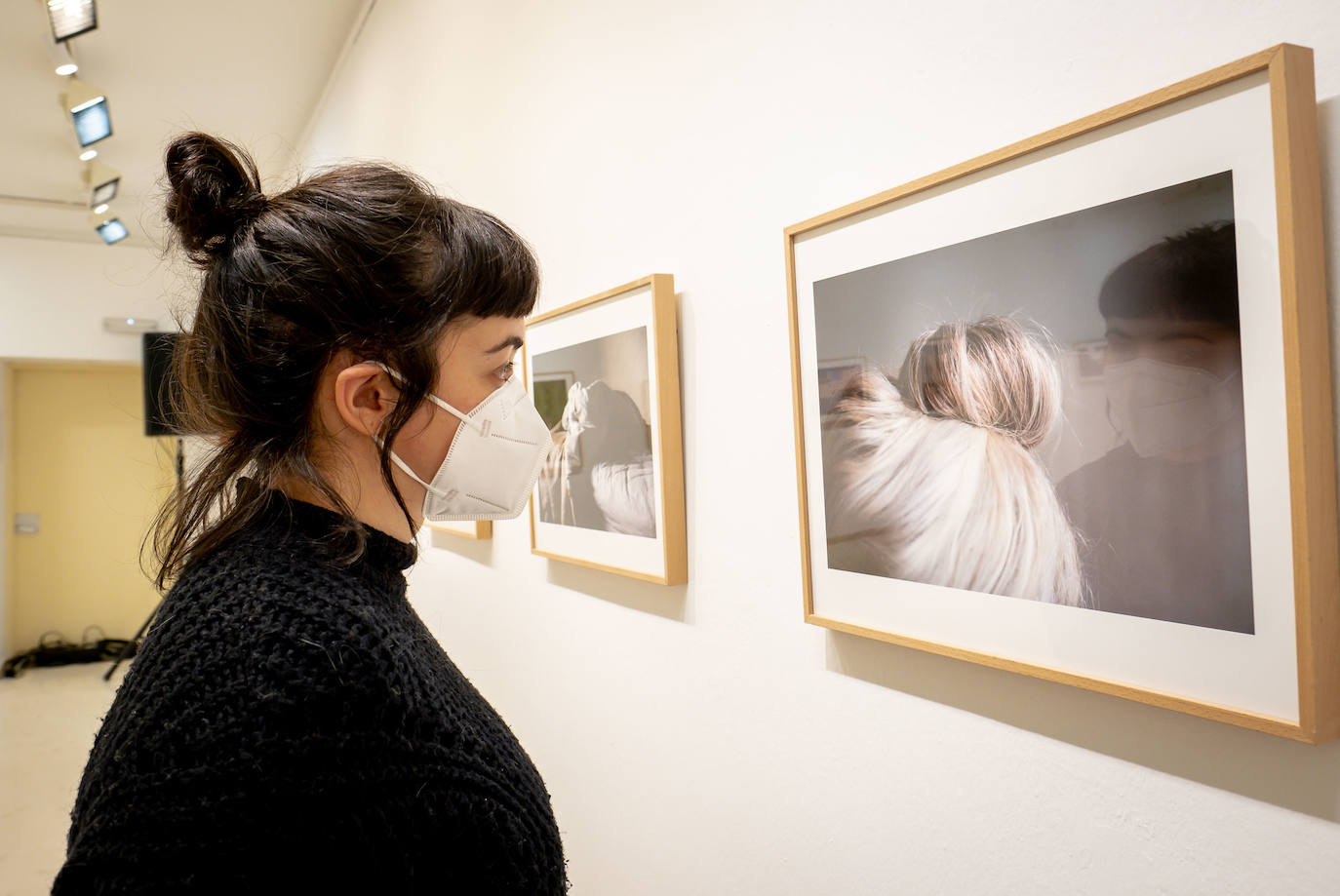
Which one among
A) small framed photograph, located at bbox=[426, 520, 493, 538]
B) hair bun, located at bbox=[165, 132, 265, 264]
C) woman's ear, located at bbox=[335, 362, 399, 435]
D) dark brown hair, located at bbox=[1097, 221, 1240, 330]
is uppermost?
hair bun, located at bbox=[165, 132, 265, 264]

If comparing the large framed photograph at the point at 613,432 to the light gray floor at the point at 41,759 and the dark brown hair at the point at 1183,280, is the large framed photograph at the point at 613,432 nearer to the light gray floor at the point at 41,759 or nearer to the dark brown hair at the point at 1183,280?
the dark brown hair at the point at 1183,280

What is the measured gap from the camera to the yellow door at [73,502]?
7.39 meters

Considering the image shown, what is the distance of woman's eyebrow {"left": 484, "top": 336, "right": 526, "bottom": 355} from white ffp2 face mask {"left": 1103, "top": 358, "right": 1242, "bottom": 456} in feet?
2.17

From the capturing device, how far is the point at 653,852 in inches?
65.6

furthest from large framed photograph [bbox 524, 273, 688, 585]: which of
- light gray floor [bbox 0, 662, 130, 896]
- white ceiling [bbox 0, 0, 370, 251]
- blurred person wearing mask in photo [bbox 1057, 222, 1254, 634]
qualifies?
white ceiling [bbox 0, 0, 370, 251]

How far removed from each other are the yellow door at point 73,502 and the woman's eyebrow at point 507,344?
7.47m

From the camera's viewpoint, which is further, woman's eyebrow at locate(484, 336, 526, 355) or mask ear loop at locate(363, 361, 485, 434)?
woman's eyebrow at locate(484, 336, 526, 355)

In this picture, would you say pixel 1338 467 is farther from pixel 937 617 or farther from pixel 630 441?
pixel 630 441

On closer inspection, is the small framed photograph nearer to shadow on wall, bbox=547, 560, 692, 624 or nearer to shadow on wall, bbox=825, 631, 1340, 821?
shadow on wall, bbox=547, 560, 692, 624

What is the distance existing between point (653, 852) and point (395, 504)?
40.8 inches

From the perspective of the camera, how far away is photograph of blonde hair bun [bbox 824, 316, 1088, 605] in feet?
2.95

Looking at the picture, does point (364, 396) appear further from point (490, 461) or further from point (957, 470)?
point (957, 470)

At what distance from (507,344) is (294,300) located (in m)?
0.26

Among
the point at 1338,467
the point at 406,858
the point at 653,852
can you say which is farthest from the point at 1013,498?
the point at 653,852
